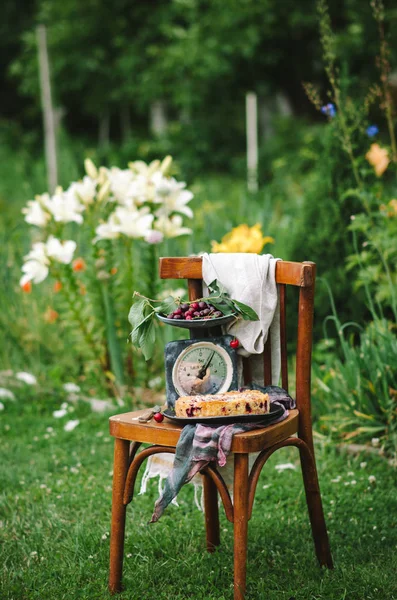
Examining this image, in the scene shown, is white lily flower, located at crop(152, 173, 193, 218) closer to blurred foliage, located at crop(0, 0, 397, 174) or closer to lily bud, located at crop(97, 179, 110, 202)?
lily bud, located at crop(97, 179, 110, 202)

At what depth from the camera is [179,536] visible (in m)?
2.87

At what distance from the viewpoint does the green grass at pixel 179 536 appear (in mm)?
2496

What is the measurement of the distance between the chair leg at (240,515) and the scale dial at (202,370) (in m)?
0.29

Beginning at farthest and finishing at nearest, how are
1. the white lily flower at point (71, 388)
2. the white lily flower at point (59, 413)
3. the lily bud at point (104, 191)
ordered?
1. the white lily flower at point (71, 388)
2. the white lily flower at point (59, 413)
3. the lily bud at point (104, 191)

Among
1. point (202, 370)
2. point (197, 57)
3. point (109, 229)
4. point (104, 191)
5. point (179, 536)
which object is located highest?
point (197, 57)

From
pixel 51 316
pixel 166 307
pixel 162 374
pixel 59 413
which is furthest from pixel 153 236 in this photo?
pixel 166 307

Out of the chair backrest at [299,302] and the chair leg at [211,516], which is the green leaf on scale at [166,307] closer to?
the chair backrest at [299,302]

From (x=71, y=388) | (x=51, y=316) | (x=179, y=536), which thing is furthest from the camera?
(x=51, y=316)

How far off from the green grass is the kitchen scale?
64 centimetres

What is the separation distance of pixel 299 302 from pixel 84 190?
75.3 inches

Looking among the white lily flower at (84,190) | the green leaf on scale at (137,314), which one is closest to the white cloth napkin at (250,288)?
the green leaf on scale at (137,314)

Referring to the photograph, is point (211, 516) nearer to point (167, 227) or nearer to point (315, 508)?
point (315, 508)

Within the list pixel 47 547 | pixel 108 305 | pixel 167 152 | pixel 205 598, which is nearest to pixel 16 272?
pixel 108 305

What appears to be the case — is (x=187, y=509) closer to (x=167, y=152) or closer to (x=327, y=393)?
(x=327, y=393)
